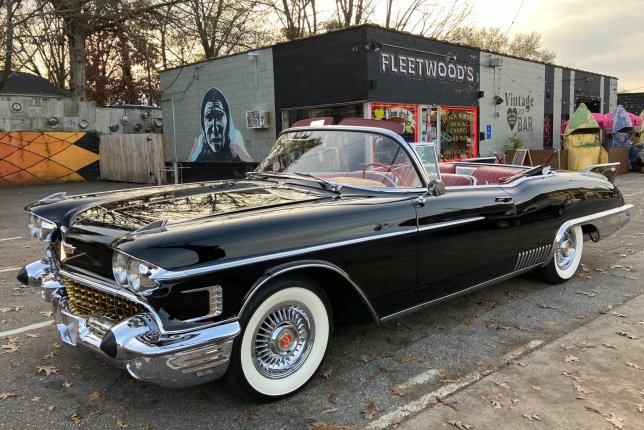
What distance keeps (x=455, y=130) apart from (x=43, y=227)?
12781mm

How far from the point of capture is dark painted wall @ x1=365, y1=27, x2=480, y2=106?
39.2 ft

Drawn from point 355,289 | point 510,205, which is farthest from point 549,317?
point 355,289

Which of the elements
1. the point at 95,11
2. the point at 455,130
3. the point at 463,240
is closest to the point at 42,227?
the point at 463,240

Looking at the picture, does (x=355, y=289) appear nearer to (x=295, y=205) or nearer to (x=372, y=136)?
(x=295, y=205)

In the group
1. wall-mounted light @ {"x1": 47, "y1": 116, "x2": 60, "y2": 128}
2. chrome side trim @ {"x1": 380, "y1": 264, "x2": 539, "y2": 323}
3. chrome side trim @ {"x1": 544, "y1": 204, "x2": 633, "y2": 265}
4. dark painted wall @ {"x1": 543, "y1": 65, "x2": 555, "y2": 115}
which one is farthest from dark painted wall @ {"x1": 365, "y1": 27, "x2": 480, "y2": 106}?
wall-mounted light @ {"x1": 47, "y1": 116, "x2": 60, "y2": 128}

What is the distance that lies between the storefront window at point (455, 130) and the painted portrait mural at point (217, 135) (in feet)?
16.9

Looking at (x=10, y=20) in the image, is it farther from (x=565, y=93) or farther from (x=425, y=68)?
(x=565, y=93)

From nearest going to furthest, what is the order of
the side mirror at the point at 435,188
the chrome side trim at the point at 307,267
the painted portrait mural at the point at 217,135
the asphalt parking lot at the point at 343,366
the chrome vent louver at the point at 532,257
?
the chrome side trim at the point at 307,267, the asphalt parking lot at the point at 343,366, the side mirror at the point at 435,188, the chrome vent louver at the point at 532,257, the painted portrait mural at the point at 217,135

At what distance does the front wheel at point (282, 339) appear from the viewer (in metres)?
2.79

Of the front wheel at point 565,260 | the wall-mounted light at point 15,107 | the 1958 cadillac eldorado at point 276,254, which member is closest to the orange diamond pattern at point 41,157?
the wall-mounted light at point 15,107

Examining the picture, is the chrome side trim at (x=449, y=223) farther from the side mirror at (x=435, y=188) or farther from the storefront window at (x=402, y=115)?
the storefront window at (x=402, y=115)

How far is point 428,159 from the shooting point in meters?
4.07

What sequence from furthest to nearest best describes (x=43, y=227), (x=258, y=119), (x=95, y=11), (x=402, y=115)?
(x=95, y=11) < (x=258, y=119) < (x=402, y=115) < (x=43, y=227)

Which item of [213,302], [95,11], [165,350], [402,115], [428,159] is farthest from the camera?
[95,11]
